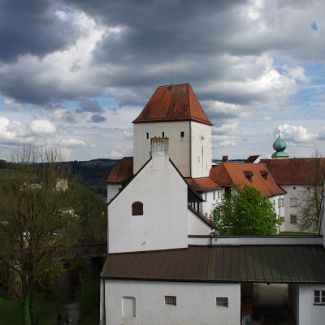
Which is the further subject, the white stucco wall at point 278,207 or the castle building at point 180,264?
the white stucco wall at point 278,207

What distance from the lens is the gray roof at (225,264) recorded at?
70.8 feet

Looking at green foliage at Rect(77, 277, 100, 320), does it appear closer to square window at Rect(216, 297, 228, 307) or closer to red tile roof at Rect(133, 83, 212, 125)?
square window at Rect(216, 297, 228, 307)

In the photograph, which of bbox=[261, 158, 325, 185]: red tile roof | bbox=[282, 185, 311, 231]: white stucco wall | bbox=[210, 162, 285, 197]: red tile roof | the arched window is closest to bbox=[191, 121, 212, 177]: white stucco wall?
bbox=[210, 162, 285, 197]: red tile roof

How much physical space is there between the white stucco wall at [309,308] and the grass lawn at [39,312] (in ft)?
56.3

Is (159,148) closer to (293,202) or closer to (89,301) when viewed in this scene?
(89,301)

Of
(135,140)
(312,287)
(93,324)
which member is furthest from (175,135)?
(312,287)

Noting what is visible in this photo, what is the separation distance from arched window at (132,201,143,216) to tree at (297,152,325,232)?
21483 millimetres

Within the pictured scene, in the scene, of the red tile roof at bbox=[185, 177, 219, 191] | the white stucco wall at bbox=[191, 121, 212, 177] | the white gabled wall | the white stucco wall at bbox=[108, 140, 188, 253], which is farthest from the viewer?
the white stucco wall at bbox=[191, 121, 212, 177]

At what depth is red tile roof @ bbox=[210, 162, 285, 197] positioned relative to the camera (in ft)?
163

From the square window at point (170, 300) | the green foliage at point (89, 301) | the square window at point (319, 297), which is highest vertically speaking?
the square window at point (319, 297)

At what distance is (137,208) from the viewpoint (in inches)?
994

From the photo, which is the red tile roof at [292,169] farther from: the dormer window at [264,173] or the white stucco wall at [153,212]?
the white stucco wall at [153,212]

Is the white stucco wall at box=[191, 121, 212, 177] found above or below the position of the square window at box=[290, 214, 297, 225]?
above

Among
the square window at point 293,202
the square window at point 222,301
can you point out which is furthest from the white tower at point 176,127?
the square window at point 293,202
